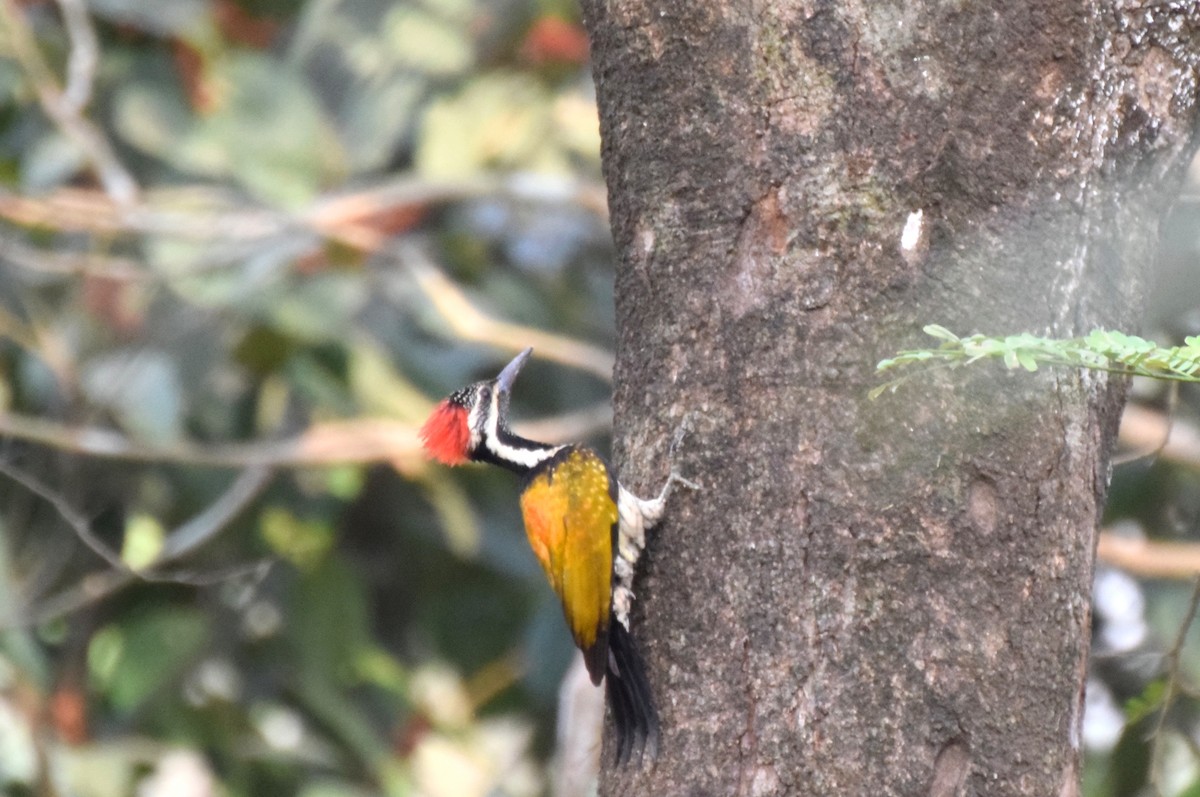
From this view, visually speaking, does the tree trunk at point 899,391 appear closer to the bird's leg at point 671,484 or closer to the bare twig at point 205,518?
the bird's leg at point 671,484

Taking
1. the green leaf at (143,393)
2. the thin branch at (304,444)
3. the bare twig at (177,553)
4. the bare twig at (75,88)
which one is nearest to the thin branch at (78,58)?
the bare twig at (75,88)

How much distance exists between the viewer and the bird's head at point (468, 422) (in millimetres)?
3529

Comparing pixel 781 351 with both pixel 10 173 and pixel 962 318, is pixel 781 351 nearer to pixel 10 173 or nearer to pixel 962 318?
pixel 962 318

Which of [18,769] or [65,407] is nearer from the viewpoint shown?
[18,769]

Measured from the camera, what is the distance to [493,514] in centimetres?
698

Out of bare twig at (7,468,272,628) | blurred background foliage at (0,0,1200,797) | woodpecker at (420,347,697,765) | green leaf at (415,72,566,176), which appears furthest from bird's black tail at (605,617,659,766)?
green leaf at (415,72,566,176)

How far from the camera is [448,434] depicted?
3.52 metres

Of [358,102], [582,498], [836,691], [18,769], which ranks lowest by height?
[18,769]

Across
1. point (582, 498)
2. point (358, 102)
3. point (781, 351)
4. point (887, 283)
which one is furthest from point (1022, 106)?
point (358, 102)

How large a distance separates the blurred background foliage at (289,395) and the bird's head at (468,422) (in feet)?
7.79

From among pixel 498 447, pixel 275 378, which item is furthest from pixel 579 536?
pixel 275 378

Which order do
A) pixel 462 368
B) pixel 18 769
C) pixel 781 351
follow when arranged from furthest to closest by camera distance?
pixel 462 368 → pixel 18 769 → pixel 781 351

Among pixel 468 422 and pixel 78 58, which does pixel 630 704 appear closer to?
pixel 468 422

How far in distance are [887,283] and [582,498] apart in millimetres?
987
